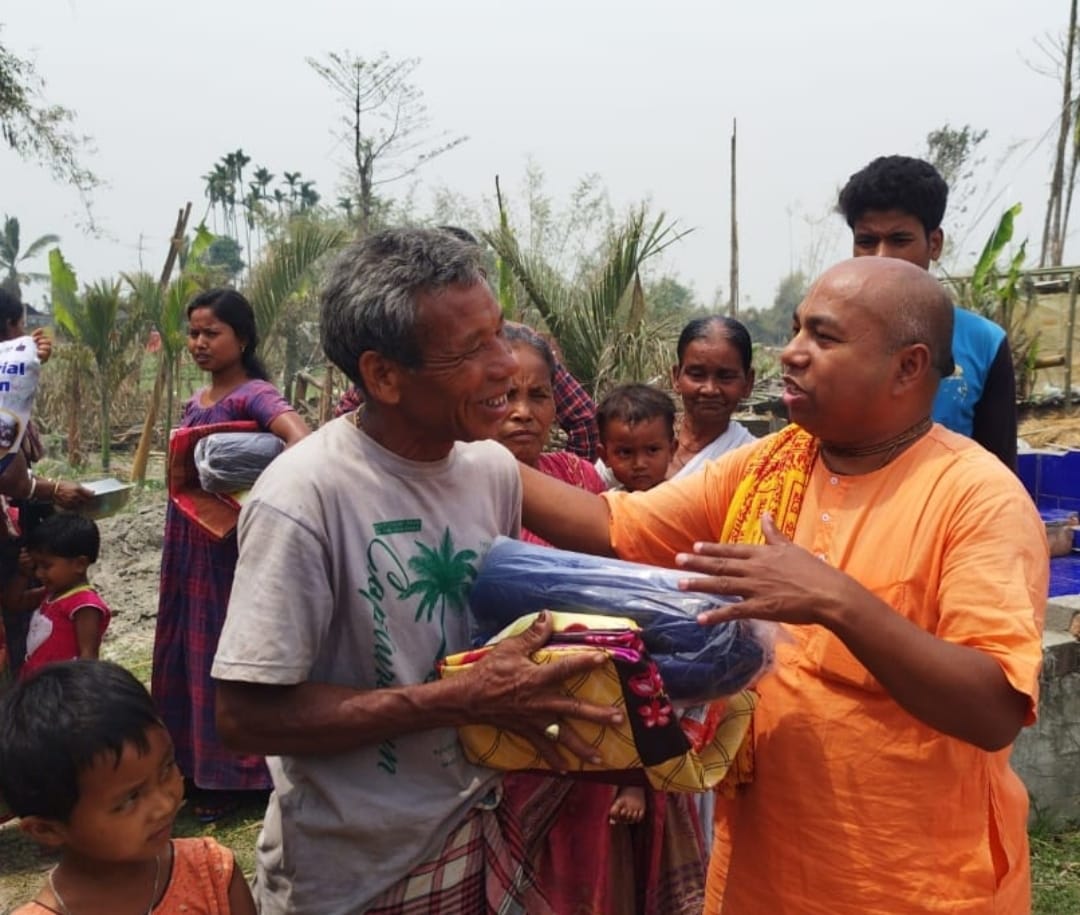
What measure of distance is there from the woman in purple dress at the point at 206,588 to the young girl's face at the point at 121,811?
2529mm

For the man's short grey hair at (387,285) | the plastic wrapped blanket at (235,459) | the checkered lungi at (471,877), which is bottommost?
the checkered lungi at (471,877)

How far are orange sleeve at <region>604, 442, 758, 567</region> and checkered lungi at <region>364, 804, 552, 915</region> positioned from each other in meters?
0.63

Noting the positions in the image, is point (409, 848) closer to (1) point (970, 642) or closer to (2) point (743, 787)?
(2) point (743, 787)

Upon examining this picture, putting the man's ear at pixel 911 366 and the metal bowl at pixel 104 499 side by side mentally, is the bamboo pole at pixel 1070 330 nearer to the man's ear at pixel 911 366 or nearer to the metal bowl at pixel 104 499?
the metal bowl at pixel 104 499

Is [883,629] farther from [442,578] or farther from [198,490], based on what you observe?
[198,490]

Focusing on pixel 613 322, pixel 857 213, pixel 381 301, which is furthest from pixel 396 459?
pixel 613 322

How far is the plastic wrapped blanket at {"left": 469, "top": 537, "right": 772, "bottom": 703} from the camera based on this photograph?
1620 millimetres

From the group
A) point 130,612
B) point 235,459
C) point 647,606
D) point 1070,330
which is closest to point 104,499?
point 235,459

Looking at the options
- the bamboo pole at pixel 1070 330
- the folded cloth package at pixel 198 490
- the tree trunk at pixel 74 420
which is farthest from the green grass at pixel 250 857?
the bamboo pole at pixel 1070 330

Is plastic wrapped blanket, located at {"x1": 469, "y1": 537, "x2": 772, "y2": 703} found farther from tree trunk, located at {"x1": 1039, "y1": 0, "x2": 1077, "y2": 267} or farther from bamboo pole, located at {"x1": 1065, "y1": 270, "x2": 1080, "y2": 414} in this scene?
tree trunk, located at {"x1": 1039, "y1": 0, "x2": 1077, "y2": 267}

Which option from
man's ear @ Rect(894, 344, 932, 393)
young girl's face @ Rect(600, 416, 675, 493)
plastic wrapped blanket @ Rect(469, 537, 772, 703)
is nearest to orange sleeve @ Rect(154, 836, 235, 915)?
plastic wrapped blanket @ Rect(469, 537, 772, 703)

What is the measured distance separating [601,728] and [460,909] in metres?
0.48

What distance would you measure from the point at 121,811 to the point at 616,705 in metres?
0.88

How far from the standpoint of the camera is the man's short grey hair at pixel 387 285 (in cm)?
166
